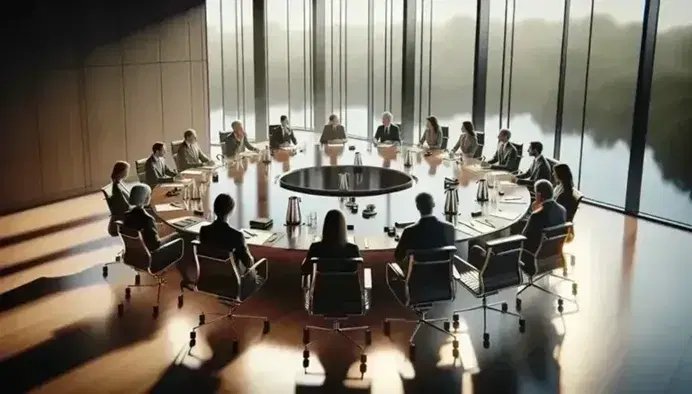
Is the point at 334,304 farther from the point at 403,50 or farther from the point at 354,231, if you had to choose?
the point at 403,50

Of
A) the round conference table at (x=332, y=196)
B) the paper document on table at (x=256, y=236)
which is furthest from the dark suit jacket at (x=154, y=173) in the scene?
the paper document on table at (x=256, y=236)

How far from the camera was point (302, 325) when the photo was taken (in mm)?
6941

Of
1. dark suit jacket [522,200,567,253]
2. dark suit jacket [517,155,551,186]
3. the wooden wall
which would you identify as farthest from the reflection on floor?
the wooden wall

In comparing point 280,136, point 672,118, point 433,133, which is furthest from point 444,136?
point 672,118

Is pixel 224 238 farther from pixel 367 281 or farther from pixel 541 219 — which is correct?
pixel 541 219

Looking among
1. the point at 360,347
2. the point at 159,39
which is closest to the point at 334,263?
the point at 360,347

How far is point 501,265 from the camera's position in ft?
21.5

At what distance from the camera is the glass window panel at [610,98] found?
18.1 m

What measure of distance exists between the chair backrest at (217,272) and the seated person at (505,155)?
507cm

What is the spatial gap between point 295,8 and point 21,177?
22.9ft

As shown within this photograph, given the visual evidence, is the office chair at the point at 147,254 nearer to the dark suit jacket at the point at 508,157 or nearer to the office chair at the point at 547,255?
the office chair at the point at 547,255

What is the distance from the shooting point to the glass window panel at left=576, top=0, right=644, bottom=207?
18062 millimetres

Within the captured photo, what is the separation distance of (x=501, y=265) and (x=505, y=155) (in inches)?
166

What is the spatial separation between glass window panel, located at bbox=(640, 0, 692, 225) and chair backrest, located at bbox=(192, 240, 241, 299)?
12.1 meters
